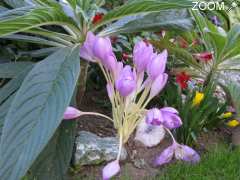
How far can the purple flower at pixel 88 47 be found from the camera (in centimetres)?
162

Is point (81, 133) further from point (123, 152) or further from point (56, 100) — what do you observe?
point (56, 100)

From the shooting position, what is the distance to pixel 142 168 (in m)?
2.01

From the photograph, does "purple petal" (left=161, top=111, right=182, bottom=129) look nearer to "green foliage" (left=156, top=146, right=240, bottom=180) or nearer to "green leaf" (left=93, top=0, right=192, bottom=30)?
"green leaf" (left=93, top=0, right=192, bottom=30)

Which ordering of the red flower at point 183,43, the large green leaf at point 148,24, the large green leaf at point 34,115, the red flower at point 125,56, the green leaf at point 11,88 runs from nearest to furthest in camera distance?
1. the large green leaf at point 34,115
2. the green leaf at point 11,88
3. the large green leaf at point 148,24
4. the red flower at point 125,56
5. the red flower at point 183,43

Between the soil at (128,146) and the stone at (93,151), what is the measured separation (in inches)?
1.4

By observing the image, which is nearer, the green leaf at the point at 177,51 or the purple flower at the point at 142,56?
the purple flower at the point at 142,56

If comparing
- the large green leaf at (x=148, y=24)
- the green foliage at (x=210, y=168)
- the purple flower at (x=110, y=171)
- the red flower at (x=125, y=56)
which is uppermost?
the large green leaf at (x=148, y=24)

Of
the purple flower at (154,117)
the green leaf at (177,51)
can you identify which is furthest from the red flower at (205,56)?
the purple flower at (154,117)

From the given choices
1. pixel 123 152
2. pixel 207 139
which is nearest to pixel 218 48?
pixel 207 139

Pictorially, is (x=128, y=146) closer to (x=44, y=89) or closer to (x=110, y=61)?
(x=110, y=61)

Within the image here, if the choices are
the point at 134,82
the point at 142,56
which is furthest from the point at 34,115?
the point at 142,56

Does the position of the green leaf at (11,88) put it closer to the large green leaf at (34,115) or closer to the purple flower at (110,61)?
the large green leaf at (34,115)

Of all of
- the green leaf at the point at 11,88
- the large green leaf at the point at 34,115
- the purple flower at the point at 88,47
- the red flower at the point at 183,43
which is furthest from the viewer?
the red flower at the point at 183,43

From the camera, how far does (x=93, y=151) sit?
194cm
